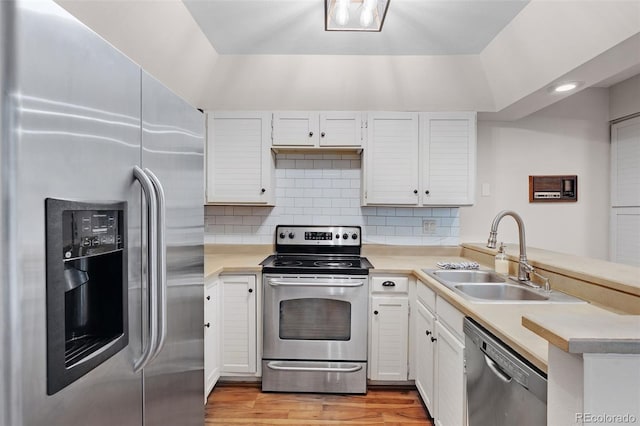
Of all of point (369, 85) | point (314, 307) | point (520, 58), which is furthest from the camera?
point (369, 85)

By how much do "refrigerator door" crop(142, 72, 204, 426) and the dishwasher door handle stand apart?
41.7 inches

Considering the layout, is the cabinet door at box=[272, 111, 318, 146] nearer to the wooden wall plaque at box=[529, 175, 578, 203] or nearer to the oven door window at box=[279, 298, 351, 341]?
the oven door window at box=[279, 298, 351, 341]

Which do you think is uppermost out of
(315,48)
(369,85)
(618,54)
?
(315,48)

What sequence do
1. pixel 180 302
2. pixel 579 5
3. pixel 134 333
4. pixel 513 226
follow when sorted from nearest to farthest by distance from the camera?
pixel 134 333
pixel 180 302
pixel 579 5
pixel 513 226

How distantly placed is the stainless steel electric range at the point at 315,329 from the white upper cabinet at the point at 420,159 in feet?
2.56

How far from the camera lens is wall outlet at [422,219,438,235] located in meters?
3.03

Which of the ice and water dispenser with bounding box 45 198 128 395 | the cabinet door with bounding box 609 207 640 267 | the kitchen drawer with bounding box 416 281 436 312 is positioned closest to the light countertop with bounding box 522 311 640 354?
the ice and water dispenser with bounding box 45 198 128 395

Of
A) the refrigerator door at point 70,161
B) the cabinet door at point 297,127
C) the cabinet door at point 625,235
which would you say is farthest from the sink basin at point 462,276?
the refrigerator door at point 70,161

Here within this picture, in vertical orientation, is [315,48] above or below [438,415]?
above

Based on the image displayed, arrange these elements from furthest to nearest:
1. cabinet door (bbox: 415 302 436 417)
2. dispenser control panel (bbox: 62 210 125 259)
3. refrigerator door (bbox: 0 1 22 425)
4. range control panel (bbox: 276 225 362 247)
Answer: range control panel (bbox: 276 225 362 247), cabinet door (bbox: 415 302 436 417), dispenser control panel (bbox: 62 210 125 259), refrigerator door (bbox: 0 1 22 425)

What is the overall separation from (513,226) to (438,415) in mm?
1867

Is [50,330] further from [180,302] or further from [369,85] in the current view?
[369,85]

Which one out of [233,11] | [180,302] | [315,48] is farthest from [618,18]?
[180,302]

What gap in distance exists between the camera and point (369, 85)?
8.92ft
